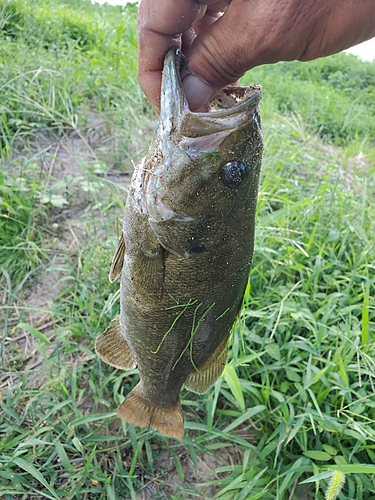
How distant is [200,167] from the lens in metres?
1.55

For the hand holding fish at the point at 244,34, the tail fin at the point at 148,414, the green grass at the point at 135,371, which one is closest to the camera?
the hand holding fish at the point at 244,34

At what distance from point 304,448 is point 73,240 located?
2.29 meters

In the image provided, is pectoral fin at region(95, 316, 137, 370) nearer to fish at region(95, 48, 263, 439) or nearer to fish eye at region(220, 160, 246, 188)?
fish at region(95, 48, 263, 439)

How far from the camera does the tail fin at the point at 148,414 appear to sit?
219 centimetres

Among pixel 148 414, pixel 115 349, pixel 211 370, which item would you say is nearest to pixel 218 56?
pixel 211 370

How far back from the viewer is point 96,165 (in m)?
3.80

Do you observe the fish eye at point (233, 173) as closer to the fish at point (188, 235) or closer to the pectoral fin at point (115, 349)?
the fish at point (188, 235)

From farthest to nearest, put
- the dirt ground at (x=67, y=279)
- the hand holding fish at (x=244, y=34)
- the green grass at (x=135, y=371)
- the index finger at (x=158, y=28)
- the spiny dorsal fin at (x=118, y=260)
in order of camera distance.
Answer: the dirt ground at (x=67, y=279) < the green grass at (x=135, y=371) < the spiny dorsal fin at (x=118, y=260) < the index finger at (x=158, y=28) < the hand holding fish at (x=244, y=34)

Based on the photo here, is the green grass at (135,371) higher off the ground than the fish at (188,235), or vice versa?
the fish at (188,235)

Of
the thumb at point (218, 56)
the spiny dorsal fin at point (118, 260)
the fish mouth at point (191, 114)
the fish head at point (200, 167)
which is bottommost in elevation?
the spiny dorsal fin at point (118, 260)

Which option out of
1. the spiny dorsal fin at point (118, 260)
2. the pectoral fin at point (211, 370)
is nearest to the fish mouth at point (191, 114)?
the spiny dorsal fin at point (118, 260)

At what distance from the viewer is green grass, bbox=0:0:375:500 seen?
2.31 meters

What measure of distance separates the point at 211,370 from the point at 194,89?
1315 millimetres

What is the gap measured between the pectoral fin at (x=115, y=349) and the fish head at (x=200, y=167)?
0.74 meters
